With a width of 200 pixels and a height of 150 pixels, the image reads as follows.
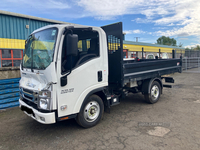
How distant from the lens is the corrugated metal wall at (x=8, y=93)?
5.61m

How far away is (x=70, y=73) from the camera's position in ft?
11.0

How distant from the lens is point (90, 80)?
12.5 feet

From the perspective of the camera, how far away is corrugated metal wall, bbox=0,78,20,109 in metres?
5.61

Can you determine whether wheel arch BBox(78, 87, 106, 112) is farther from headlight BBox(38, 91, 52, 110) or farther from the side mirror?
the side mirror

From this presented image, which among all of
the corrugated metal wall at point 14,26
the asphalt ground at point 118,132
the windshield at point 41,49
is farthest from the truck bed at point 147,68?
the corrugated metal wall at point 14,26

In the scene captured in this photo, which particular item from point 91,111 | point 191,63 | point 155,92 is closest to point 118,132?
point 91,111

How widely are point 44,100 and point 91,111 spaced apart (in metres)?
1.30

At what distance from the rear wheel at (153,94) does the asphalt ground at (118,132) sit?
20.2 inches

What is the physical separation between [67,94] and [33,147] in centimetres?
133

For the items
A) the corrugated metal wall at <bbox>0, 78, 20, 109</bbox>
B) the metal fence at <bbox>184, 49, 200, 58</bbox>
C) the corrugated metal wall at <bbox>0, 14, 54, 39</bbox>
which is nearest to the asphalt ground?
the corrugated metal wall at <bbox>0, 78, 20, 109</bbox>

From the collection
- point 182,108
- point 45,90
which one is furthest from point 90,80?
point 182,108

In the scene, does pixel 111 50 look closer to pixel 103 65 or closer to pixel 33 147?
pixel 103 65

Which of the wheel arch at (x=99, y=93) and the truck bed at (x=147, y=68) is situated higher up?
the truck bed at (x=147, y=68)

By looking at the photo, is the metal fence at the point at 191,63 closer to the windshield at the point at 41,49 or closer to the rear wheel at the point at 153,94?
the rear wheel at the point at 153,94
